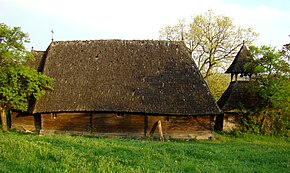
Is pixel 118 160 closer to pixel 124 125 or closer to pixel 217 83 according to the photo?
pixel 124 125

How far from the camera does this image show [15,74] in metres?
18.9

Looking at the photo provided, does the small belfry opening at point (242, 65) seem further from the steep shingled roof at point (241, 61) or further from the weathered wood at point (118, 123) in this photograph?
the weathered wood at point (118, 123)

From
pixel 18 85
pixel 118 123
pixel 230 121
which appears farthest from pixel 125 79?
pixel 230 121

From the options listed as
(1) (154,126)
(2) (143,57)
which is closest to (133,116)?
(1) (154,126)

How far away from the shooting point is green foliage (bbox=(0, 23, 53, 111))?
18.9 metres

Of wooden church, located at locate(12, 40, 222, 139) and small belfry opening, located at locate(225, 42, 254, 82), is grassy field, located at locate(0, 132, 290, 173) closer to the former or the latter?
wooden church, located at locate(12, 40, 222, 139)

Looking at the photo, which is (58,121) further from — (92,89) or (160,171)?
(160,171)

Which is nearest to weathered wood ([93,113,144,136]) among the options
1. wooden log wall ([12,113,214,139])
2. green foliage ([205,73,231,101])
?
wooden log wall ([12,113,214,139])

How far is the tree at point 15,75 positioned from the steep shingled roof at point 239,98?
12.8 meters

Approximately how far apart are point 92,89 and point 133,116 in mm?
3274

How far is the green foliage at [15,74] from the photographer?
18.9 metres

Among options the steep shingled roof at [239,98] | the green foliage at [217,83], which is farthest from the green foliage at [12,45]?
the green foliage at [217,83]

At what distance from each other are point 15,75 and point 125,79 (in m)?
6.77

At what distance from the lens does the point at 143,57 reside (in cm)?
2267
